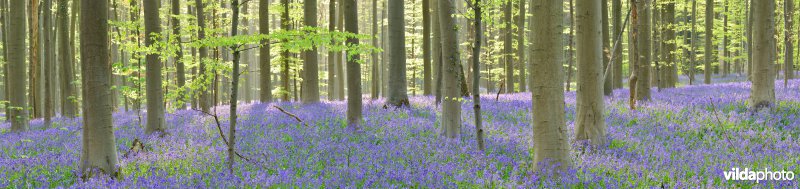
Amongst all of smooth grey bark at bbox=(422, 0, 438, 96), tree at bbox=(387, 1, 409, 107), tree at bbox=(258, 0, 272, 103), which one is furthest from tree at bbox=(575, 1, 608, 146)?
tree at bbox=(258, 0, 272, 103)

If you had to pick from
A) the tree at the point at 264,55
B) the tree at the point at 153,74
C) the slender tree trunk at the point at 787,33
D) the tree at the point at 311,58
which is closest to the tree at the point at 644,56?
the slender tree trunk at the point at 787,33

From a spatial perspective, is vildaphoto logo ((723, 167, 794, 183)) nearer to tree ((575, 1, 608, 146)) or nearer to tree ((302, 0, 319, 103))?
tree ((575, 1, 608, 146))

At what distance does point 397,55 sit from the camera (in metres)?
12.7

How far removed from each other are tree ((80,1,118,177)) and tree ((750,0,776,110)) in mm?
12149

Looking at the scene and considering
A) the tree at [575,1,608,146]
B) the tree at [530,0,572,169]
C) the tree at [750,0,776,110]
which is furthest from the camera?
the tree at [750,0,776,110]

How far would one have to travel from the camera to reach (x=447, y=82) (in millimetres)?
8852

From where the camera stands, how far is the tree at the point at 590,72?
8.11 meters

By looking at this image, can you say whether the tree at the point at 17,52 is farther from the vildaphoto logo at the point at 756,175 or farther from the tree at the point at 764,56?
the tree at the point at 764,56

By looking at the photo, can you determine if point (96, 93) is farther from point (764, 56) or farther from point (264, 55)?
point (764, 56)

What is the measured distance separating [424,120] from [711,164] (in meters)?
5.36

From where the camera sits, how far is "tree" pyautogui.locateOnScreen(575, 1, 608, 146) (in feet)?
26.6

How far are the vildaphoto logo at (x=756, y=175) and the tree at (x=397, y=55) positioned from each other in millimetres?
7370

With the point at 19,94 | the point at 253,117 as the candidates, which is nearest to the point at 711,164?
the point at 253,117

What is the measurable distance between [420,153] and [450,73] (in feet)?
6.01
